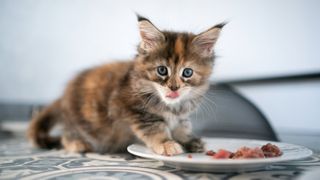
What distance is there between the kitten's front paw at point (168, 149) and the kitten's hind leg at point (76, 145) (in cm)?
43

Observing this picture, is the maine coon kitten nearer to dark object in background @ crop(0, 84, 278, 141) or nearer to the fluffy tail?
the fluffy tail

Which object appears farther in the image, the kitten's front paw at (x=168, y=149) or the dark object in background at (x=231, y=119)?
the dark object in background at (x=231, y=119)

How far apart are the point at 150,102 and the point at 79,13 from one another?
1.37m

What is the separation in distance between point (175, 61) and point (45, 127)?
2.51ft

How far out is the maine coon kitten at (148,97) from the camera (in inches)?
45.4

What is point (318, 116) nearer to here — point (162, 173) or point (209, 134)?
point (209, 134)

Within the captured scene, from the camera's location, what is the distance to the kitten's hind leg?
4.67 ft

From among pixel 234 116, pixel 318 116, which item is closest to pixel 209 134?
pixel 234 116

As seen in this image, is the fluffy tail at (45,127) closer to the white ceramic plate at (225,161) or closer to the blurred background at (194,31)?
the blurred background at (194,31)

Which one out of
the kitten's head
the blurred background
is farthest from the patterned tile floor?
the blurred background

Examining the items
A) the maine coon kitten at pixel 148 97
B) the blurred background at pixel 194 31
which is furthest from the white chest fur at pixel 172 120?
the blurred background at pixel 194 31

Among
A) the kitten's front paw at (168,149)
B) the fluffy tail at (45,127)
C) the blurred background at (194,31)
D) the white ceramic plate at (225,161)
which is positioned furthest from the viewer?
the blurred background at (194,31)

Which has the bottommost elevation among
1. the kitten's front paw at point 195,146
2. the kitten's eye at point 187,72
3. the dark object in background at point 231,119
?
the kitten's front paw at point 195,146

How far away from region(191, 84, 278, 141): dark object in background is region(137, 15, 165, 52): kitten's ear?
0.42m
